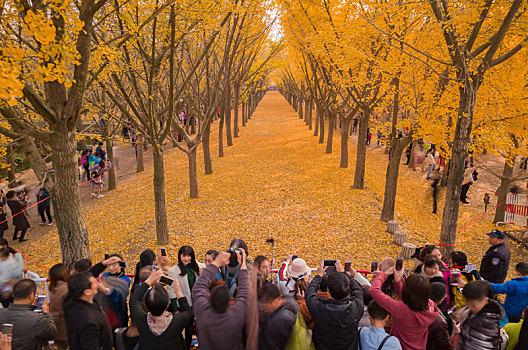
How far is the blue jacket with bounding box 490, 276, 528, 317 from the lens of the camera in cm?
462

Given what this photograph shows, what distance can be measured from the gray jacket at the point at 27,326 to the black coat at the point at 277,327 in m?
2.47

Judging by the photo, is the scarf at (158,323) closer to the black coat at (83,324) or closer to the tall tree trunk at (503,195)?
the black coat at (83,324)

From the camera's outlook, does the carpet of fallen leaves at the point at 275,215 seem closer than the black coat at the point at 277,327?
No

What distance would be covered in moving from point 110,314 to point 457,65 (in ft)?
26.3

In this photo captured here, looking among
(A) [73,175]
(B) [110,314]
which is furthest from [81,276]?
(A) [73,175]

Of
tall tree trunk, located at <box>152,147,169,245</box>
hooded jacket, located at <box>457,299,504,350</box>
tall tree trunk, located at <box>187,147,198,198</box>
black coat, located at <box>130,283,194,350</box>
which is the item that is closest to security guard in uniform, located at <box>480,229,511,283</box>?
hooded jacket, located at <box>457,299,504,350</box>

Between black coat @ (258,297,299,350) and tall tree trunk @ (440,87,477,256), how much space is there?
18.0 feet

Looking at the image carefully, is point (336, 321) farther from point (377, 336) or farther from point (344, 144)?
point (344, 144)

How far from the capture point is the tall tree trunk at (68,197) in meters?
5.62

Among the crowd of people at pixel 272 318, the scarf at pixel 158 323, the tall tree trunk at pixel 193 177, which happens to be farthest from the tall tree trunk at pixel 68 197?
the tall tree trunk at pixel 193 177

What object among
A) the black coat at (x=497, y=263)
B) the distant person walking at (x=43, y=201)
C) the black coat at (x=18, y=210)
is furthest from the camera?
the distant person walking at (x=43, y=201)

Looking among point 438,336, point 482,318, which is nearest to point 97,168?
point 438,336

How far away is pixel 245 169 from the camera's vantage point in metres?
17.6

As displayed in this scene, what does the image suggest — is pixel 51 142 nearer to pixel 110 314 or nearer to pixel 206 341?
pixel 110 314
